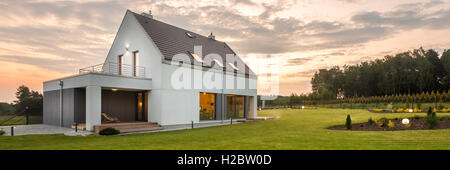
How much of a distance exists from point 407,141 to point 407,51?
57.8 m

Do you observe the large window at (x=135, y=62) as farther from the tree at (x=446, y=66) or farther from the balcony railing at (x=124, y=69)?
the tree at (x=446, y=66)

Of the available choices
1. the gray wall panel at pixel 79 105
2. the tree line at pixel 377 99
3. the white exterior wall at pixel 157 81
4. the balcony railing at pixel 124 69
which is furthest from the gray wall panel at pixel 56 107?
the tree line at pixel 377 99

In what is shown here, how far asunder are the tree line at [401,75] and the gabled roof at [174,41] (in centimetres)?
3889

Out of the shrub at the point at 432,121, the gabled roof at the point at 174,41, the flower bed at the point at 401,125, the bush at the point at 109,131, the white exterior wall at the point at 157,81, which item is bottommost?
the bush at the point at 109,131

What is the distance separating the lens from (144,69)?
16641 millimetres

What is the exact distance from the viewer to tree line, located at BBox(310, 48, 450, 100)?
48969 mm

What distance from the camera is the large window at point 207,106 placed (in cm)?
1898

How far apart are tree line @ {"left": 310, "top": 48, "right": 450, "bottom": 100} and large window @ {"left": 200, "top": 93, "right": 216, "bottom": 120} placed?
4068cm

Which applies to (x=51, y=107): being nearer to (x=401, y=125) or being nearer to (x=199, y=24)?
(x=199, y=24)

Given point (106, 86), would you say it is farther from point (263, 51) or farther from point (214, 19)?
point (263, 51)

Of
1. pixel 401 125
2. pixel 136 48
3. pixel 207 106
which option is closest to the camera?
pixel 401 125

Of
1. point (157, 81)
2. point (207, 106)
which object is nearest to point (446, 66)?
point (207, 106)

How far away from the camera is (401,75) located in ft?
169

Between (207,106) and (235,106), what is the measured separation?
379 cm
